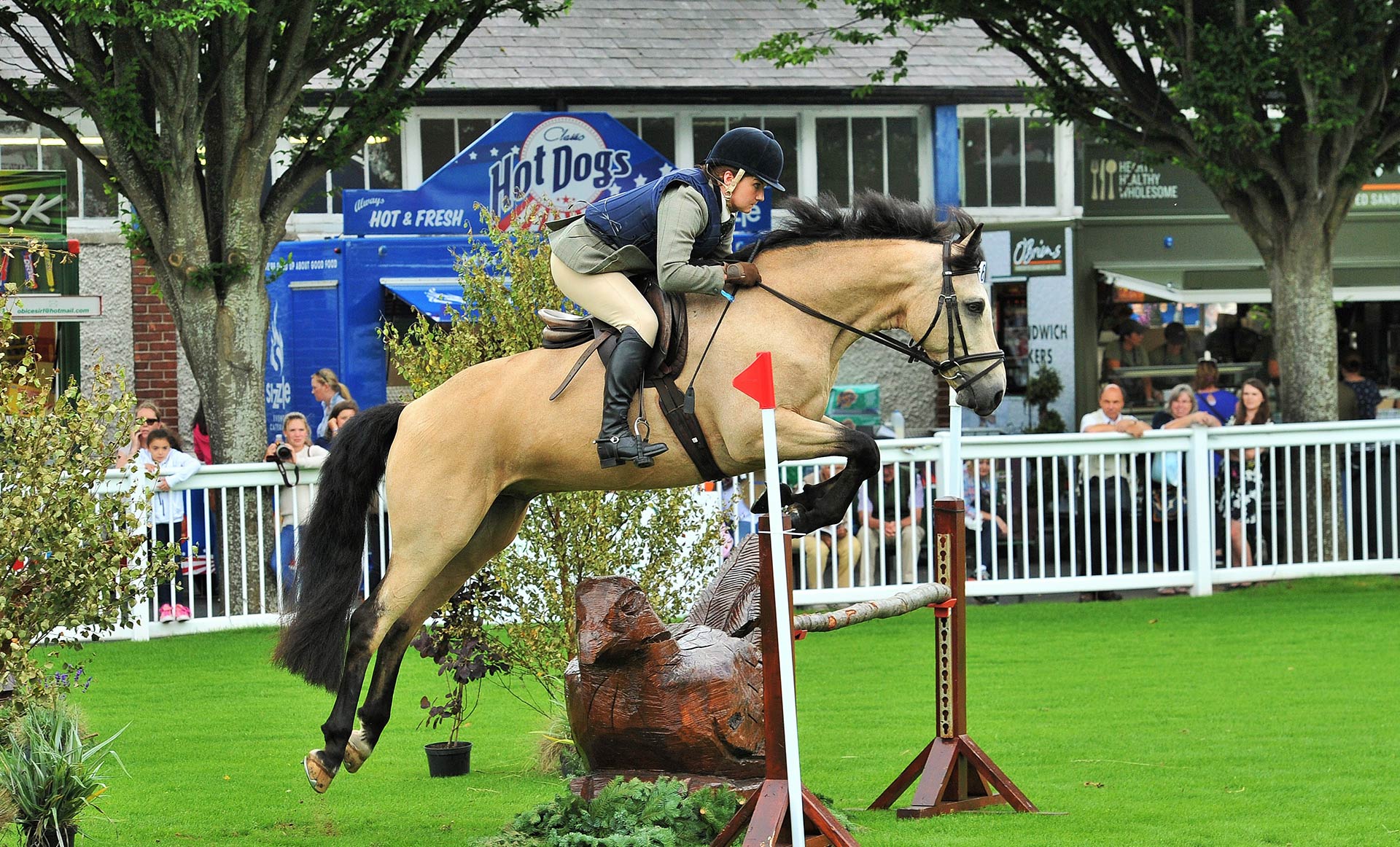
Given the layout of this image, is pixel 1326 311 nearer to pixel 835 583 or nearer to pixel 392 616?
pixel 835 583

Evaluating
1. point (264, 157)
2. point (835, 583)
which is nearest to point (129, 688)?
point (264, 157)

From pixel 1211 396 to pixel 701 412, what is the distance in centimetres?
919

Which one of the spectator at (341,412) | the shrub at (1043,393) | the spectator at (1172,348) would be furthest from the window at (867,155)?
the spectator at (341,412)

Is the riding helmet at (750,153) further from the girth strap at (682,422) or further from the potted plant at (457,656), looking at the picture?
the potted plant at (457,656)

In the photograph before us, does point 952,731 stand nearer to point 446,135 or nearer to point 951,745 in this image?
point 951,745

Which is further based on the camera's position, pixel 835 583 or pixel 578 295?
pixel 835 583

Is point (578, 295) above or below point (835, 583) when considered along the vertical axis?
above

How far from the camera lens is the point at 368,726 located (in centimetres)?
577

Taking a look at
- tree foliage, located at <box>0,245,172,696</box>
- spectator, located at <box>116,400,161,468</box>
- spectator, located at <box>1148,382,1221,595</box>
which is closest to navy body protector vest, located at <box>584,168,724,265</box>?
tree foliage, located at <box>0,245,172,696</box>

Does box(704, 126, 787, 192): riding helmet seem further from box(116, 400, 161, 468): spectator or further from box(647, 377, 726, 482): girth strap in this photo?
box(116, 400, 161, 468): spectator

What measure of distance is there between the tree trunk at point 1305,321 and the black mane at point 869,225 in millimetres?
8098

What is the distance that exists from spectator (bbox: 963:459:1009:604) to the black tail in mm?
6101

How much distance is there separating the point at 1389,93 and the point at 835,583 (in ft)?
19.2

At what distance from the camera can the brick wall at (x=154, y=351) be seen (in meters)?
15.9
